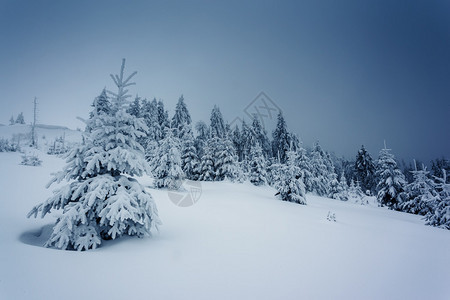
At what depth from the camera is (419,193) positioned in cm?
2270

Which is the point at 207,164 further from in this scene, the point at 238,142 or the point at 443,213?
the point at 443,213

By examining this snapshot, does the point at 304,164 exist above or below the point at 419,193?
above

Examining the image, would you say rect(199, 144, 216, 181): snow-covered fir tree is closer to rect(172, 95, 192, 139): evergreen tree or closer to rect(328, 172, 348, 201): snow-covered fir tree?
rect(172, 95, 192, 139): evergreen tree

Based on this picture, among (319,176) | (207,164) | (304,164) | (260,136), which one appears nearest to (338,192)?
(319,176)

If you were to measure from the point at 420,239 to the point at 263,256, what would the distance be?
959 cm

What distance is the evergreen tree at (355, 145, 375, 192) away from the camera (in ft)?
154

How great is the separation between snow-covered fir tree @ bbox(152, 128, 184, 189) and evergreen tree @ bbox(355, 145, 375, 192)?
4736 centimetres

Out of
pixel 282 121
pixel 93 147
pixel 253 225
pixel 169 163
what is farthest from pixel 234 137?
pixel 93 147

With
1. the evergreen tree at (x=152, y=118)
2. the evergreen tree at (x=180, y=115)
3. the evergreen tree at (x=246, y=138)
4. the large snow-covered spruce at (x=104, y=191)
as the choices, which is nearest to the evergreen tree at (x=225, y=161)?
the evergreen tree at (x=246, y=138)

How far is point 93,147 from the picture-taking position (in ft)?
19.2

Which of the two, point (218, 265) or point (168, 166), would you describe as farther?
point (168, 166)

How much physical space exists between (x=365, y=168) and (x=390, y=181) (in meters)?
Answer: 25.8

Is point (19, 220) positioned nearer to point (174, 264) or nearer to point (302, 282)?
point (174, 264)

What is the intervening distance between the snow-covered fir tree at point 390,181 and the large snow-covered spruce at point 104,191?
97.9 ft
